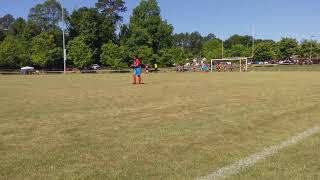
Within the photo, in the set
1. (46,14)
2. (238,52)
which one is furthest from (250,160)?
(238,52)

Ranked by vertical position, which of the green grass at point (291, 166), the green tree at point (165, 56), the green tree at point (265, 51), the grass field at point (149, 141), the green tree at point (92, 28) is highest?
the green tree at point (92, 28)

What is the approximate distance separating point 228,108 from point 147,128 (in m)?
4.57

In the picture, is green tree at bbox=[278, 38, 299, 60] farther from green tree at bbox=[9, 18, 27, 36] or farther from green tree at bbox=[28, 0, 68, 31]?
green tree at bbox=[9, 18, 27, 36]

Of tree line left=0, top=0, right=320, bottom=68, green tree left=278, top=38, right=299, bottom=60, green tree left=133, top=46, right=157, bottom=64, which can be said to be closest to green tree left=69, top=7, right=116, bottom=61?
tree line left=0, top=0, right=320, bottom=68

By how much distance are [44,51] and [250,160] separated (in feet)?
304

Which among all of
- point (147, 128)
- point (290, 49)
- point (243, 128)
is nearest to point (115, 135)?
point (147, 128)

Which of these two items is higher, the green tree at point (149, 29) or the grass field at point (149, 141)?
the green tree at point (149, 29)

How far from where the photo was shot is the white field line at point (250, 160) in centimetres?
636

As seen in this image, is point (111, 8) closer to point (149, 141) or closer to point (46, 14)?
point (46, 14)

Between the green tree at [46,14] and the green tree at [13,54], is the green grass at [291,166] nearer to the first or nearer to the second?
the green tree at [13,54]

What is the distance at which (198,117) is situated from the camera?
12.0m

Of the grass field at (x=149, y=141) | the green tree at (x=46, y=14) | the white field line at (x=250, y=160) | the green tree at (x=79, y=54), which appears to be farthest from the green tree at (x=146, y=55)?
the white field line at (x=250, y=160)

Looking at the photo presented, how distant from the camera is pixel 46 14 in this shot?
121 m

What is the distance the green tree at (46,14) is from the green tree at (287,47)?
183 ft
